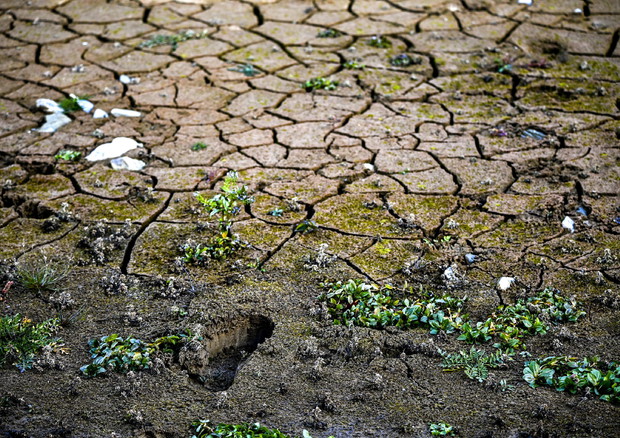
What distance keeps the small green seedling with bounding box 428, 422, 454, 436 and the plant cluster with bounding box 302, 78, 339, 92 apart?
350 cm

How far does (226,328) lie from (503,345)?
1299mm

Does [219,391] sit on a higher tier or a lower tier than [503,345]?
lower

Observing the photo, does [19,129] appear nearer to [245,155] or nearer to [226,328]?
[245,155]

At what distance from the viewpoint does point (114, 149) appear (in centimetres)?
484

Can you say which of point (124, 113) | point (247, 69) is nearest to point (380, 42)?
point (247, 69)

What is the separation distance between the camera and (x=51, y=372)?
3021 millimetres

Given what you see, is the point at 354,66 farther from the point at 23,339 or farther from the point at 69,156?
the point at 23,339

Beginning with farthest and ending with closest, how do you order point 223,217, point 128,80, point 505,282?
1. point 128,80
2. point 223,217
3. point 505,282

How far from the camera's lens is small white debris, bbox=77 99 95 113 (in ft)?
17.7

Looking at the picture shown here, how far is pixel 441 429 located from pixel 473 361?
0.44 m

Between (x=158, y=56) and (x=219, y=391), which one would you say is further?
(x=158, y=56)

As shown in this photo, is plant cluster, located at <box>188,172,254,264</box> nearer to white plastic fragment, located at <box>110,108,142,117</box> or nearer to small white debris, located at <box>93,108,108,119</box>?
white plastic fragment, located at <box>110,108,142,117</box>

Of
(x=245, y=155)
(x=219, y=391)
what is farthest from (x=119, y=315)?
(x=245, y=155)

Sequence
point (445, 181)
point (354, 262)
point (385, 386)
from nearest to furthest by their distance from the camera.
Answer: point (385, 386) → point (354, 262) → point (445, 181)
